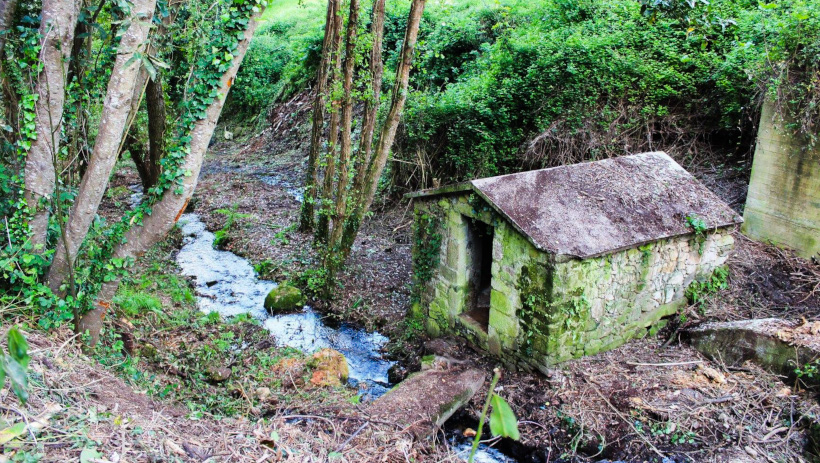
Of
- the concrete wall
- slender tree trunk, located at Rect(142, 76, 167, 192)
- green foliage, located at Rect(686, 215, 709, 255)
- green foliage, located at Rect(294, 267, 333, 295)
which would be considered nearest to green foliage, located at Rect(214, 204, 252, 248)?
slender tree trunk, located at Rect(142, 76, 167, 192)

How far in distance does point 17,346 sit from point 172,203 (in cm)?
383

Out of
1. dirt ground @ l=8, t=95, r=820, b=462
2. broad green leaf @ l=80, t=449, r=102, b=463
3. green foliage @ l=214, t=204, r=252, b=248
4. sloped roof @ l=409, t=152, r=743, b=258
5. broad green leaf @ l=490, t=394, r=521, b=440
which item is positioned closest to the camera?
broad green leaf @ l=490, t=394, r=521, b=440

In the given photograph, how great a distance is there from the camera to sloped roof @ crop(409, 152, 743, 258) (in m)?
6.38

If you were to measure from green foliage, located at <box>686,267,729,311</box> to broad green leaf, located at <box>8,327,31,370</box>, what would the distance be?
7.71m

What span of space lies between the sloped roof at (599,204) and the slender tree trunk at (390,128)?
69.2 inches

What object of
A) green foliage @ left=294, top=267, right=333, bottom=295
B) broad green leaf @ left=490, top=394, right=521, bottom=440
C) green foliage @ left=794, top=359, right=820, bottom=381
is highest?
broad green leaf @ left=490, top=394, right=521, bottom=440

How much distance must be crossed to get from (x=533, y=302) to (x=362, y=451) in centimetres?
270

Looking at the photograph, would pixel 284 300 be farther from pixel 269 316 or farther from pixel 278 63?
pixel 278 63

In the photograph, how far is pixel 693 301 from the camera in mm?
7688

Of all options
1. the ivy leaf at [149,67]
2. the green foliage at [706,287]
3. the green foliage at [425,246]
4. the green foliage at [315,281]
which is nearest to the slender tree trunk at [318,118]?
the green foliage at [315,281]

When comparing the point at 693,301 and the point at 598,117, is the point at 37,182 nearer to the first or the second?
the point at 693,301

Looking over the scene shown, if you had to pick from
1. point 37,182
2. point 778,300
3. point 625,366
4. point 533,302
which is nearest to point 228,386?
point 37,182

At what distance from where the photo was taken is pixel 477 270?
7.82 m

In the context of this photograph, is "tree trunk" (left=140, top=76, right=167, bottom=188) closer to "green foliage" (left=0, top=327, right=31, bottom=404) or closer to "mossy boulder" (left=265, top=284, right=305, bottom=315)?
"mossy boulder" (left=265, top=284, right=305, bottom=315)
